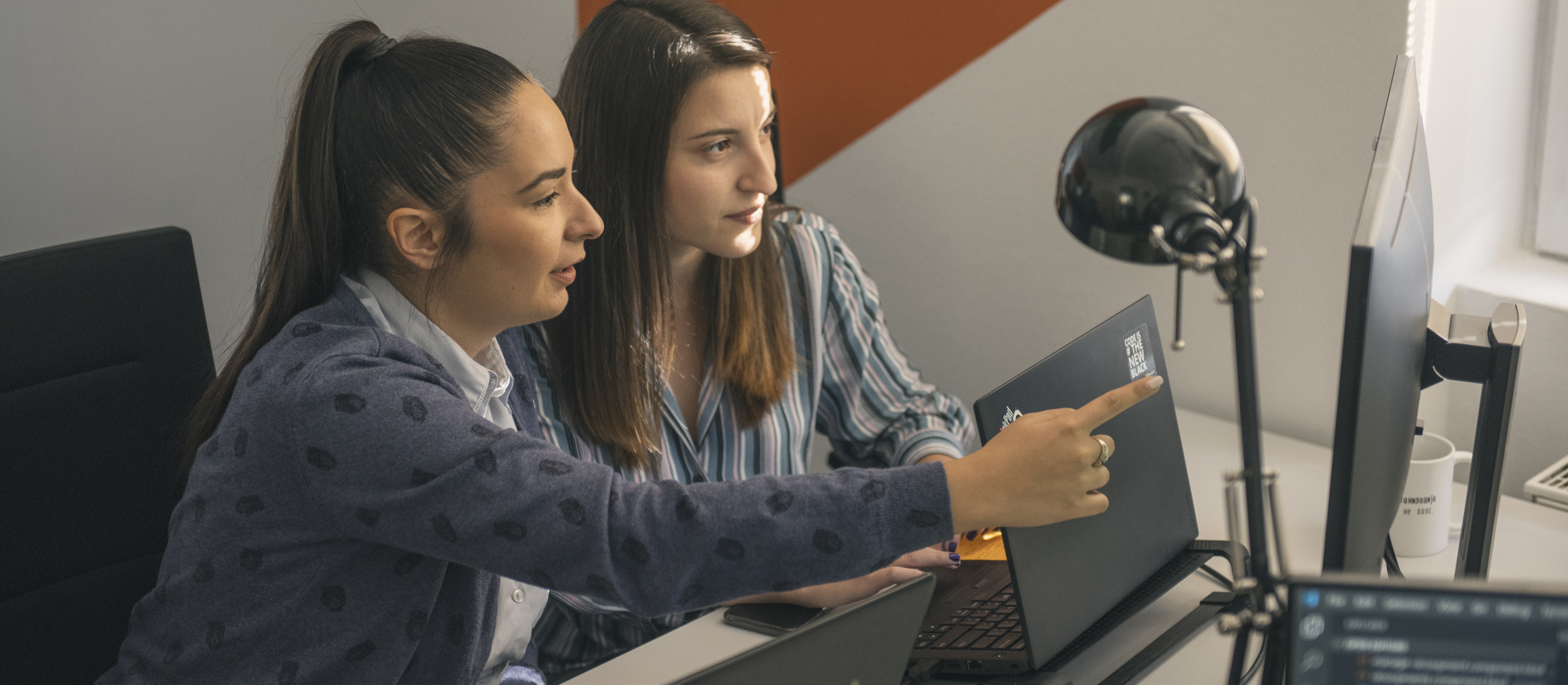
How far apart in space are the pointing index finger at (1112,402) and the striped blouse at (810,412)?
679 mm

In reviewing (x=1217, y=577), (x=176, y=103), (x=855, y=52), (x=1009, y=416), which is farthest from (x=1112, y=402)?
(x=176, y=103)

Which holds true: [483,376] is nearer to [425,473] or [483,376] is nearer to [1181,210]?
[425,473]

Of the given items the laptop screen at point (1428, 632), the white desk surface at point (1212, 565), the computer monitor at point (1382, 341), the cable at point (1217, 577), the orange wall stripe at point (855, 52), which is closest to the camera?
the laptop screen at point (1428, 632)

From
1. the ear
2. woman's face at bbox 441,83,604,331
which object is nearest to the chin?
woman's face at bbox 441,83,604,331

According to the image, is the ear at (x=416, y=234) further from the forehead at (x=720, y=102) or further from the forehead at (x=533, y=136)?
the forehead at (x=720, y=102)

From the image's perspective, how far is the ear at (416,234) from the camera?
1.01 metres

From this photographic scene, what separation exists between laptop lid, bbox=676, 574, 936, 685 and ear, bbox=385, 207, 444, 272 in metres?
0.51

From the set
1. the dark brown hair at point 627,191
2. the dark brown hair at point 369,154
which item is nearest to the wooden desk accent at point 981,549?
the dark brown hair at point 627,191

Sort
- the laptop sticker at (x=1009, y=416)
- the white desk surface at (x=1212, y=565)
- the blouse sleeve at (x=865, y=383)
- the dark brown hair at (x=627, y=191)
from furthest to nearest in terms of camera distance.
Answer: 1. the blouse sleeve at (x=865, y=383)
2. the dark brown hair at (x=627, y=191)
3. the white desk surface at (x=1212, y=565)
4. the laptop sticker at (x=1009, y=416)

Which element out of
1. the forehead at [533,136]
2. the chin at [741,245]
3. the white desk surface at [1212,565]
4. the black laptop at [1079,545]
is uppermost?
the forehead at [533,136]

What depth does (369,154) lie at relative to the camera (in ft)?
3.32

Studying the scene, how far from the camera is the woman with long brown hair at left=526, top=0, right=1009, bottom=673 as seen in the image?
53.1 inches

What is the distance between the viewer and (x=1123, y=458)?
1079 mm

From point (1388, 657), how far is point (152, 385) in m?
1.17
